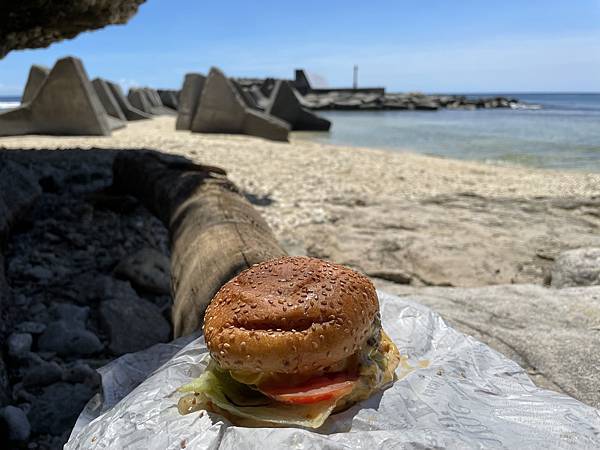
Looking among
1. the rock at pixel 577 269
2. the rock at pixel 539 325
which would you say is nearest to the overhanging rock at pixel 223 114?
the rock at pixel 577 269

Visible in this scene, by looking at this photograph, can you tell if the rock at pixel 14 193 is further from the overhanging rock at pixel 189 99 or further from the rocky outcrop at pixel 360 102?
the rocky outcrop at pixel 360 102

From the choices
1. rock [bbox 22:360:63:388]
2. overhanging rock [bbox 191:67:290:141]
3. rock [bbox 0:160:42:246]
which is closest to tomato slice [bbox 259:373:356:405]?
rock [bbox 22:360:63:388]

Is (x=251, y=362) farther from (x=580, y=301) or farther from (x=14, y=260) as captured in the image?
(x=14, y=260)

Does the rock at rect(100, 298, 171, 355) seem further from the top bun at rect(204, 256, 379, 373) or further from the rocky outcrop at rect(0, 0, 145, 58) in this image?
the rocky outcrop at rect(0, 0, 145, 58)

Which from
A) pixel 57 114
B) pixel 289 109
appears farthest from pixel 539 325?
pixel 289 109

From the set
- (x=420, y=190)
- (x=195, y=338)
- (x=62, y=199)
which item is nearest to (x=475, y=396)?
(x=195, y=338)

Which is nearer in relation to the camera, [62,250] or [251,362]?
[251,362]
